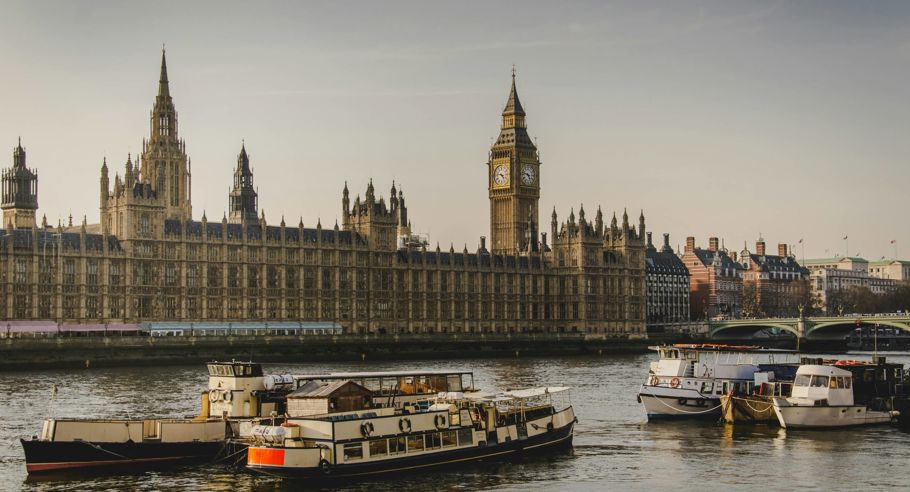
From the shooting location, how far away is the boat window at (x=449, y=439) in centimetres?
5709

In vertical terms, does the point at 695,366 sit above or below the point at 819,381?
above

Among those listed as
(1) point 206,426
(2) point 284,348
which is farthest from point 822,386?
(2) point 284,348

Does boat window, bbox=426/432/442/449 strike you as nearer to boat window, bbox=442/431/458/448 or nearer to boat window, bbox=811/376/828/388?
boat window, bbox=442/431/458/448

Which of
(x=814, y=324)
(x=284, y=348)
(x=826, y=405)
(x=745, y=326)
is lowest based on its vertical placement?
(x=826, y=405)

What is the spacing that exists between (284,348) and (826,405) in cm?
7777

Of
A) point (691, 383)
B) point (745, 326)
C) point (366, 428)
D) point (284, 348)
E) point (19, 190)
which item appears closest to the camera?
point (366, 428)

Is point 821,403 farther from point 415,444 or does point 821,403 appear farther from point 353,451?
point 353,451

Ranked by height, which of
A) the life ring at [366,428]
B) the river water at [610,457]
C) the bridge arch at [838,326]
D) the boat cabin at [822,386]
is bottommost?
the river water at [610,457]

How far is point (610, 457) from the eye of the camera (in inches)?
2398

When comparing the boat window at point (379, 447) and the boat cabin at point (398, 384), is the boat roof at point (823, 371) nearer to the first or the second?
the boat cabin at point (398, 384)

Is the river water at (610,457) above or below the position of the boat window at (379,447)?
below

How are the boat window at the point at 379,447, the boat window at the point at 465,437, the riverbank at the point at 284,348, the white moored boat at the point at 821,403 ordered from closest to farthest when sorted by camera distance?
the boat window at the point at 379,447, the boat window at the point at 465,437, the white moored boat at the point at 821,403, the riverbank at the point at 284,348

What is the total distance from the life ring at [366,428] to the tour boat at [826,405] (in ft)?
83.2

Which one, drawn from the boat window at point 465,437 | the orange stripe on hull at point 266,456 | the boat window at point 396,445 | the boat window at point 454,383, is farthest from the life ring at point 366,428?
the boat window at point 454,383
